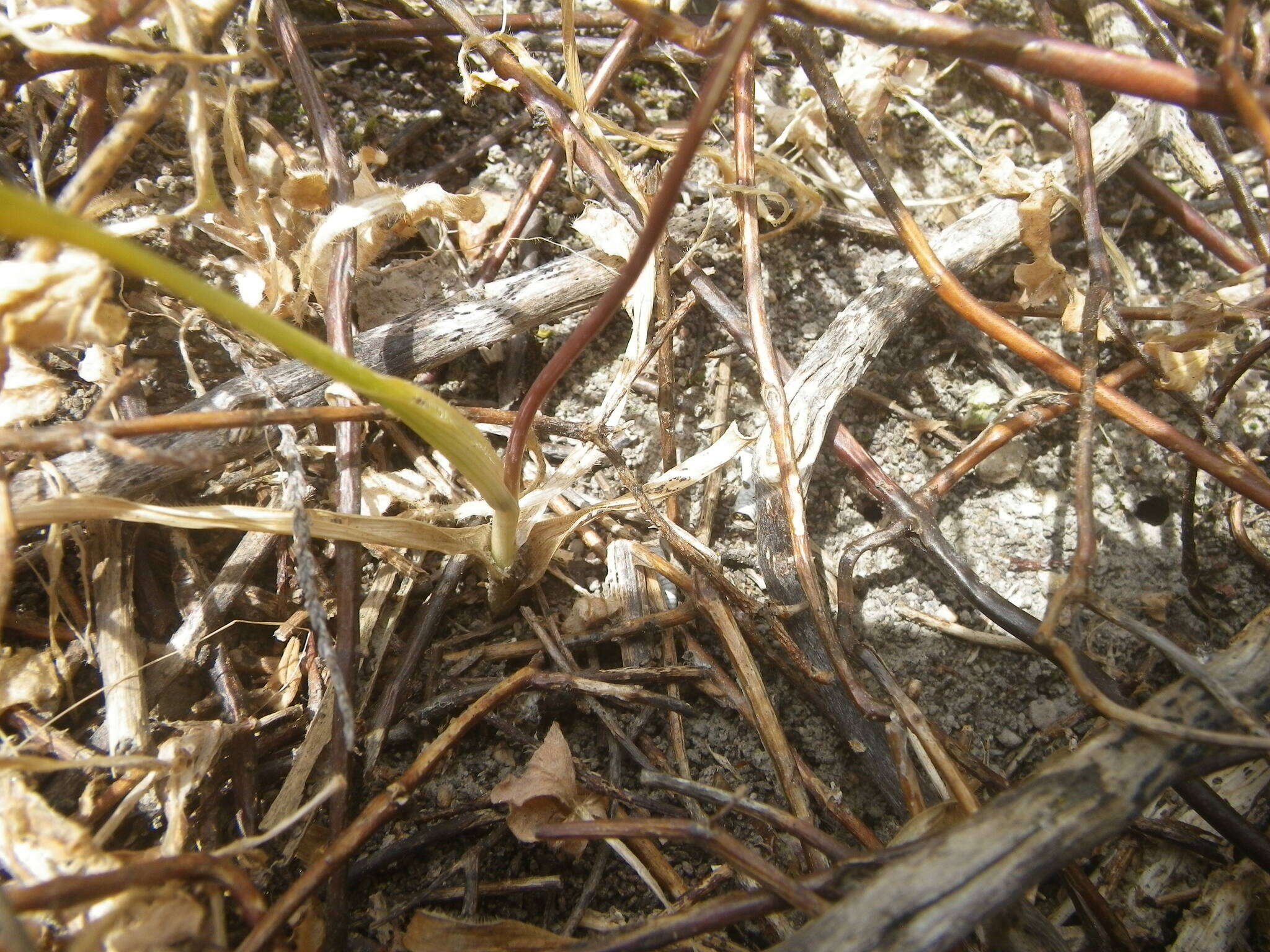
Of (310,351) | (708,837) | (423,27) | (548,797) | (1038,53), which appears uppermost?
(423,27)

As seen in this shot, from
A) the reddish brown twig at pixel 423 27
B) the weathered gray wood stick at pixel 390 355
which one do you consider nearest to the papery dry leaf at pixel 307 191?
the weathered gray wood stick at pixel 390 355

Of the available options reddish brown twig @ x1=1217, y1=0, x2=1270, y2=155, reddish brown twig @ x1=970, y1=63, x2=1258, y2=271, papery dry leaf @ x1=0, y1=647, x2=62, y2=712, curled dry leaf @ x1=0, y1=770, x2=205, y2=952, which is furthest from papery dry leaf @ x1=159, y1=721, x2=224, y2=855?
reddish brown twig @ x1=970, y1=63, x2=1258, y2=271

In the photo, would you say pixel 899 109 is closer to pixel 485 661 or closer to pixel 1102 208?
pixel 1102 208

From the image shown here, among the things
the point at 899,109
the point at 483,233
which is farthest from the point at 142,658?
the point at 899,109

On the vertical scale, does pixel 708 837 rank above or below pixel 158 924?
below

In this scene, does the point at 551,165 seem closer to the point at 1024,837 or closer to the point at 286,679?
the point at 286,679

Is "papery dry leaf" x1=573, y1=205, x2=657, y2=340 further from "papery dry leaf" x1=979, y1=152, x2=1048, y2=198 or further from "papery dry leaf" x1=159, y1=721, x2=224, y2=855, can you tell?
"papery dry leaf" x1=159, y1=721, x2=224, y2=855

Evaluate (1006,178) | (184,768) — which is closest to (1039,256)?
(1006,178)

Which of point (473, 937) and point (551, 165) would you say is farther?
point (551, 165)

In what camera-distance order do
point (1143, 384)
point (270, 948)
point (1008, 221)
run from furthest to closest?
point (1143, 384), point (1008, 221), point (270, 948)
